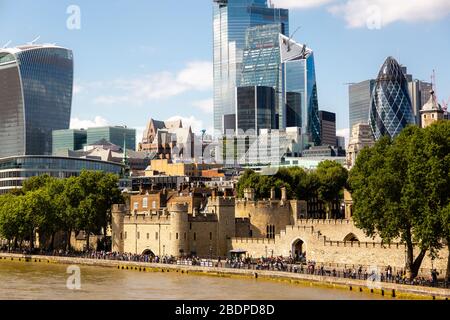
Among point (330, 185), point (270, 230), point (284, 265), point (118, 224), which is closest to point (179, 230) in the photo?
point (118, 224)

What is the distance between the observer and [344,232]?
3760 inches

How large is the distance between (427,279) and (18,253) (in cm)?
6585

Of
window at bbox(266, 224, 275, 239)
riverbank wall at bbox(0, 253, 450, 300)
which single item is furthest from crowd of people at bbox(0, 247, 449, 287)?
window at bbox(266, 224, 275, 239)

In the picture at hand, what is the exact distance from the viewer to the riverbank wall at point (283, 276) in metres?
63.4

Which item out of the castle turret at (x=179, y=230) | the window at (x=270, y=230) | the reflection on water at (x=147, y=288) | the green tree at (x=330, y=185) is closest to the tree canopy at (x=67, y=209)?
the castle turret at (x=179, y=230)

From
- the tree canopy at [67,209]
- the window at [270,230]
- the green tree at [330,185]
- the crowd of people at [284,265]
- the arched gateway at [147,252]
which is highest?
the green tree at [330,185]

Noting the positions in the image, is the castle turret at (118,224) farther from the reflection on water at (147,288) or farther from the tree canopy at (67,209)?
the reflection on water at (147,288)

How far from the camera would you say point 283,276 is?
77.2 meters

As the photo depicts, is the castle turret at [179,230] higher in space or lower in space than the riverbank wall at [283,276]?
higher

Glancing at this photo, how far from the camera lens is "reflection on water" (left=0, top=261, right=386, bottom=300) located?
66312 mm

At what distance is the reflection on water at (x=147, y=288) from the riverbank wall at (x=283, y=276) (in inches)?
55.7

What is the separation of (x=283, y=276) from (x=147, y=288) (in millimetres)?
13342

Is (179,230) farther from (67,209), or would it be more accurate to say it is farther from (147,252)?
(67,209)
